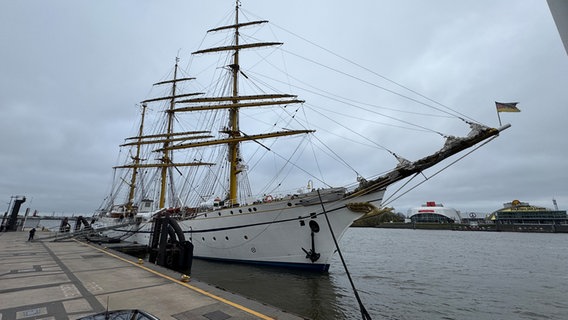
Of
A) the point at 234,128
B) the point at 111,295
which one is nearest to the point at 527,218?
the point at 234,128

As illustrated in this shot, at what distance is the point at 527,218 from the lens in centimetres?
10131

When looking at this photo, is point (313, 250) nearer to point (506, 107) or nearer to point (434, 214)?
point (506, 107)

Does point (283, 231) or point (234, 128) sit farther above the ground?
point (234, 128)

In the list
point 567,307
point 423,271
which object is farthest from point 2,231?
point 567,307

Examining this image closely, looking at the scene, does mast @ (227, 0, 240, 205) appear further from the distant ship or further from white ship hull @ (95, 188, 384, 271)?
the distant ship

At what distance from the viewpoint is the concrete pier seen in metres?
5.27

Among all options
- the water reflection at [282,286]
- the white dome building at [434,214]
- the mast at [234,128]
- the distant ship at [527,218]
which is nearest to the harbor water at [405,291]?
the water reflection at [282,286]

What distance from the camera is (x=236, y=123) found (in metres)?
23.2

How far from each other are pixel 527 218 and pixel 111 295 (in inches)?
5505

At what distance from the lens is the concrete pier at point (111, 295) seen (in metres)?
5.27

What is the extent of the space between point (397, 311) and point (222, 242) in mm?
11692

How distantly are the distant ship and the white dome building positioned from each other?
15.6m

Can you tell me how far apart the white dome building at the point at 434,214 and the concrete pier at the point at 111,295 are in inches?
4849

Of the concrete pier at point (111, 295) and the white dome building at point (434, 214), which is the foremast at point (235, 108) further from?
the white dome building at point (434, 214)
